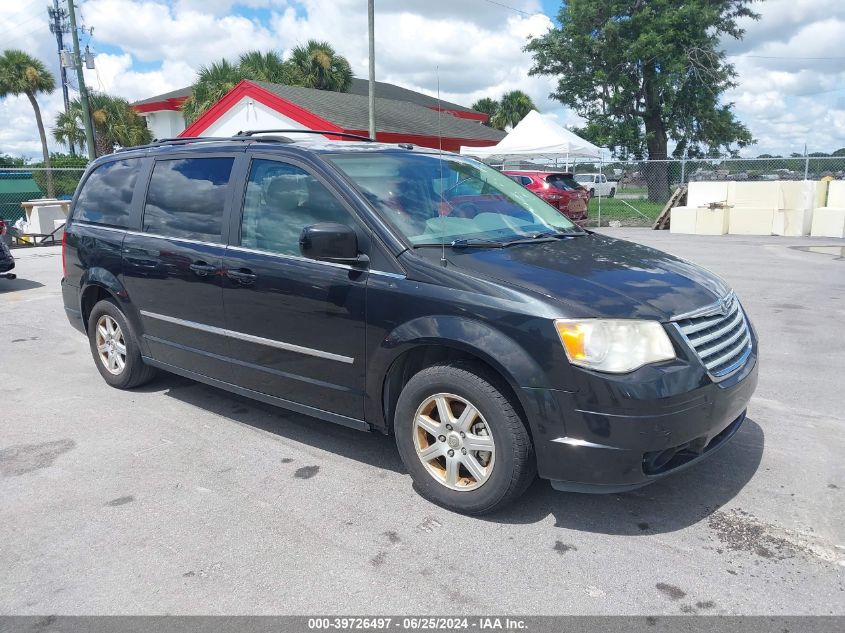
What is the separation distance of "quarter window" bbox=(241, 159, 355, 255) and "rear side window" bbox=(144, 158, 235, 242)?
26cm

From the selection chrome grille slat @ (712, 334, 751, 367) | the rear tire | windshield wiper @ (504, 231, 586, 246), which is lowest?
the rear tire

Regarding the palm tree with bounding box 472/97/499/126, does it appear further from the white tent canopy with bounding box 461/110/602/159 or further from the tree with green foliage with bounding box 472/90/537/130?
the white tent canopy with bounding box 461/110/602/159

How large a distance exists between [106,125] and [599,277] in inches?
1469

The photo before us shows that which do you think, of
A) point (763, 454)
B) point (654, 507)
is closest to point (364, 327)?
point (654, 507)

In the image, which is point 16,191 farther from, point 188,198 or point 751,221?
point 751,221

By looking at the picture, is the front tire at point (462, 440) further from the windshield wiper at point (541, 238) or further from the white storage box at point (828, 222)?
the white storage box at point (828, 222)

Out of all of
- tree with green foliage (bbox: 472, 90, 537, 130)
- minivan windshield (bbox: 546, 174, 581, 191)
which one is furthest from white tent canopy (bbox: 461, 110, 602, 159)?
tree with green foliage (bbox: 472, 90, 537, 130)

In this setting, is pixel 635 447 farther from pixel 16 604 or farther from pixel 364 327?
pixel 16 604

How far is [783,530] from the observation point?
325 centimetres

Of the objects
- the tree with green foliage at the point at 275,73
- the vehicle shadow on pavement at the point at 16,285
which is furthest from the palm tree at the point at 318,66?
the vehicle shadow on pavement at the point at 16,285

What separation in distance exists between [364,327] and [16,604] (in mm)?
1939

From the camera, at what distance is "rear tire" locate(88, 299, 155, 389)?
17.5 feet

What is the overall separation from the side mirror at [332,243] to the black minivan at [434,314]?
1cm

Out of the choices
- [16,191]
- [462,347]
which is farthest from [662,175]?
[462,347]
